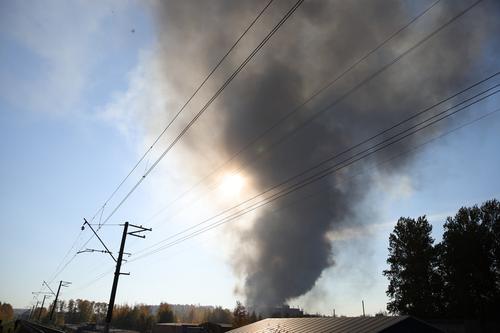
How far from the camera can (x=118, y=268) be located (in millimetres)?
27625

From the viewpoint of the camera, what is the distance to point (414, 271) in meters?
49.9

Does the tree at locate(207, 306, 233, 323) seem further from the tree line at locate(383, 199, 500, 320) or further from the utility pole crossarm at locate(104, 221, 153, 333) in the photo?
the utility pole crossarm at locate(104, 221, 153, 333)

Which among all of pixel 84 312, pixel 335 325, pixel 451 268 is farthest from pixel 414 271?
pixel 84 312

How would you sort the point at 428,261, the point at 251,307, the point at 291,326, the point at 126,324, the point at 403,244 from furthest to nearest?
the point at 126,324 → the point at 251,307 → the point at 403,244 → the point at 428,261 → the point at 291,326

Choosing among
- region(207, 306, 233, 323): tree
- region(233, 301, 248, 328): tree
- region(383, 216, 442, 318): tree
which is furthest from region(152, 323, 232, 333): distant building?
region(207, 306, 233, 323): tree

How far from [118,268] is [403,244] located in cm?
4500

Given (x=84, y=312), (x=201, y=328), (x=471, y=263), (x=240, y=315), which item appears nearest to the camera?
(x=471, y=263)

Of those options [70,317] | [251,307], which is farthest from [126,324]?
[70,317]

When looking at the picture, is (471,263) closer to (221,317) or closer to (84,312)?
(221,317)

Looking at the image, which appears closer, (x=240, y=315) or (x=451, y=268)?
(x=451, y=268)

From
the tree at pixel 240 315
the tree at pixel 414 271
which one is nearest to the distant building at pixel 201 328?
the tree at pixel 240 315

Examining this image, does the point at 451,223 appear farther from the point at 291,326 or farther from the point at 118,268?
the point at 118,268

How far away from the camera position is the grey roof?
19.0 meters

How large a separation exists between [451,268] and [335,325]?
3485 cm
